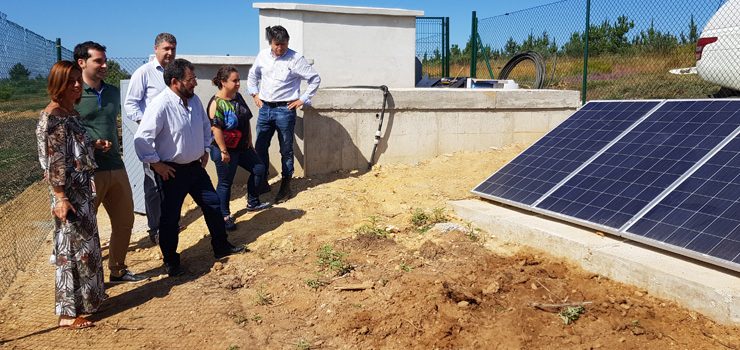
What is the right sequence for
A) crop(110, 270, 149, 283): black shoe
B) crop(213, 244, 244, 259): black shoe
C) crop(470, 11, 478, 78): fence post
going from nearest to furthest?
crop(110, 270, 149, 283): black shoe < crop(213, 244, 244, 259): black shoe < crop(470, 11, 478, 78): fence post

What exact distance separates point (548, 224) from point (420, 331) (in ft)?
5.97

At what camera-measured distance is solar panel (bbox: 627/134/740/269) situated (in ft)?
13.7

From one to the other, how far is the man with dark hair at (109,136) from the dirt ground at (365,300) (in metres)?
0.31

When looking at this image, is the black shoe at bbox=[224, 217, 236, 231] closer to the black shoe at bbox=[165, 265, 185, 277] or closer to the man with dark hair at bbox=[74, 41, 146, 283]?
the black shoe at bbox=[165, 265, 185, 277]

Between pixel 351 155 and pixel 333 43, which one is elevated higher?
pixel 333 43

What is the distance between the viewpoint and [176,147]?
17.6 ft

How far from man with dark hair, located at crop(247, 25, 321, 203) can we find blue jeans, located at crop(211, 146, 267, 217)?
0.46 metres

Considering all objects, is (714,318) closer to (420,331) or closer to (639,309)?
(639,309)

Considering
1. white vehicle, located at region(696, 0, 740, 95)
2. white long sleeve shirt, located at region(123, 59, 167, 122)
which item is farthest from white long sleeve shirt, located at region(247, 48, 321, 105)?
white vehicle, located at region(696, 0, 740, 95)

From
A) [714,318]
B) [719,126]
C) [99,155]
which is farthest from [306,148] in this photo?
[714,318]

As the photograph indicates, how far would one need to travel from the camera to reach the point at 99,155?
5293 mm

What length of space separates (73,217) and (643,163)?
14.8 ft

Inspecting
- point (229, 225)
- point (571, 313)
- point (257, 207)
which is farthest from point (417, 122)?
point (571, 313)

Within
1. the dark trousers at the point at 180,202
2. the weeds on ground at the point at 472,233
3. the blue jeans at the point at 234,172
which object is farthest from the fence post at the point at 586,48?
the dark trousers at the point at 180,202
